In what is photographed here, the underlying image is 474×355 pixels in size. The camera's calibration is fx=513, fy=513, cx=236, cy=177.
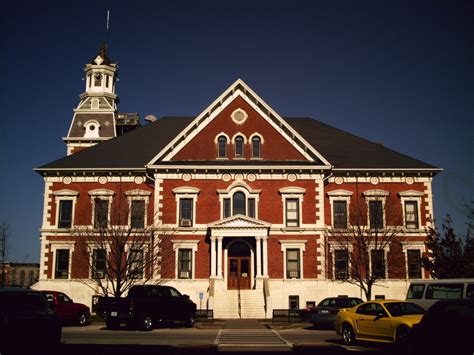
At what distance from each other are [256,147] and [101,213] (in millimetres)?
12105

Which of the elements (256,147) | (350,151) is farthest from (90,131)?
(350,151)

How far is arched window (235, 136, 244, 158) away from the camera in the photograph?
37.9 metres

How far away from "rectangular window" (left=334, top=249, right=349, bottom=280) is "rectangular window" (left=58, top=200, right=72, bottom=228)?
1957 cm

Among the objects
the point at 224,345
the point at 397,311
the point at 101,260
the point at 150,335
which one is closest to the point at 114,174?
the point at 101,260

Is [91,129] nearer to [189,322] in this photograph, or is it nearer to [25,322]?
[189,322]

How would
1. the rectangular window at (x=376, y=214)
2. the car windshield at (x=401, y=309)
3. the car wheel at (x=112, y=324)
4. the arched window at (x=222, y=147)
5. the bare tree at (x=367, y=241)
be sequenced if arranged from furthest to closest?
the arched window at (x=222, y=147)
the rectangular window at (x=376, y=214)
the bare tree at (x=367, y=241)
the car wheel at (x=112, y=324)
the car windshield at (x=401, y=309)

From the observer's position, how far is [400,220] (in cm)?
3728

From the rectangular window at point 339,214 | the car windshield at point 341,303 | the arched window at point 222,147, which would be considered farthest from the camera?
the arched window at point 222,147

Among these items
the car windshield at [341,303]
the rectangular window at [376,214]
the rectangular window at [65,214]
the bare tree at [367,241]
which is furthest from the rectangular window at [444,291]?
the rectangular window at [65,214]

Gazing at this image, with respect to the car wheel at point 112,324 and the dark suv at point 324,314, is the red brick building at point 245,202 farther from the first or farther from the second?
the car wheel at point 112,324

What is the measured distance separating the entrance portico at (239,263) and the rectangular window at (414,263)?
1087 centimetres

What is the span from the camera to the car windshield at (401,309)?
52.9 ft

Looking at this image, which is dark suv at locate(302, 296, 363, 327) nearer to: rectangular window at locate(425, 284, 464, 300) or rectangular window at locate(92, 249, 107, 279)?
rectangular window at locate(425, 284, 464, 300)

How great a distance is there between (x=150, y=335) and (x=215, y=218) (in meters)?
16.7
